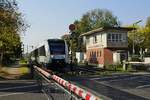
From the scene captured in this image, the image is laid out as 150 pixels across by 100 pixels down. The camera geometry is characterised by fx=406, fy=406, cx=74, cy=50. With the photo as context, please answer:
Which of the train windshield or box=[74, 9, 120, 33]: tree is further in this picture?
box=[74, 9, 120, 33]: tree

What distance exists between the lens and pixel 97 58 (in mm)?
70750

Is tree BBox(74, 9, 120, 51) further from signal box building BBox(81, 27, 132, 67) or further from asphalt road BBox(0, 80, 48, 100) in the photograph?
asphalt road BBox(0, 80, 48, 100)

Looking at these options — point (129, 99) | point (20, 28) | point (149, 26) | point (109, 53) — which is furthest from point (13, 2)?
point (149, 26)

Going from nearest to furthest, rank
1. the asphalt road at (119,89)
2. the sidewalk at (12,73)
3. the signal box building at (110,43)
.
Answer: the asphalt road at (119,89) → the sidewalk at (12,73) → the signal box building at (110,43)

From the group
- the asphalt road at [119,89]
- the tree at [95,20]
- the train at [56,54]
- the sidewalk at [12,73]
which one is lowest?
the asphalt road at [119,89]

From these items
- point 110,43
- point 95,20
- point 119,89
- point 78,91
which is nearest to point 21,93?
point 119,89

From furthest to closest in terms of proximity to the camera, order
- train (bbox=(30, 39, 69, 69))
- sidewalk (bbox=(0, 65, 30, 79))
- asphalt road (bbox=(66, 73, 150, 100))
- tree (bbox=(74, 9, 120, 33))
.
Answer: tree (bbox=(74, 9, 120, 33)) → train (bbox=(30, 39, 69, 69)) → sidewalk (bbox=(0, 65, 30, 79)) → asphalt road (bbox=(66, 73, 150, 100))

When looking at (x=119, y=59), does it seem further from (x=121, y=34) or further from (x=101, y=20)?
(x=101, y=20)

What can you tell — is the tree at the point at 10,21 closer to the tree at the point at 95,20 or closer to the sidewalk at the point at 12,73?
the sidewalk at the point at 12,73

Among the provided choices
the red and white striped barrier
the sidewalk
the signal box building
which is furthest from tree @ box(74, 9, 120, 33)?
the red and white striped barrier

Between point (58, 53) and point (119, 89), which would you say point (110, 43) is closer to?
point (58, 53)

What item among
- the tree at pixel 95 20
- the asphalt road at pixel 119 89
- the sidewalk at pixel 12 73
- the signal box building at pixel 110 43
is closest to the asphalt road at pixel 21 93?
the asphalt road at pixel 119 89

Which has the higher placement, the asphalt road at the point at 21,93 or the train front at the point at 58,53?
the train front at the point at 58,53

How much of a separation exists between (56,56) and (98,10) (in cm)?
8970
